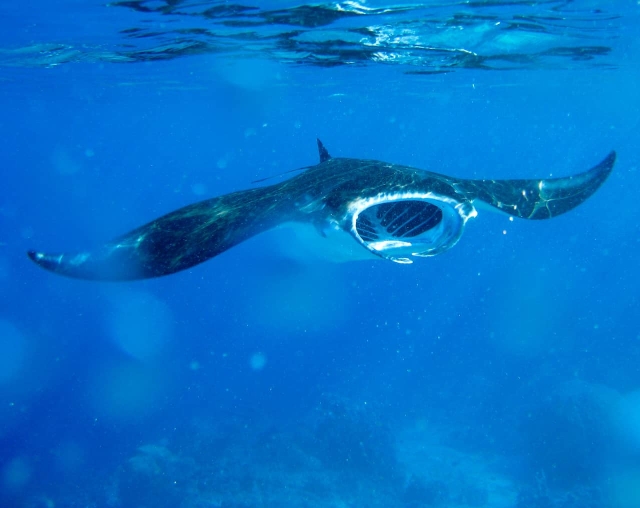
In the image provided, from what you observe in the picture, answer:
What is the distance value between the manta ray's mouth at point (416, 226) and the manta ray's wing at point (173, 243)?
38.7 inches

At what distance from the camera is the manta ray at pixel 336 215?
13.0 ft

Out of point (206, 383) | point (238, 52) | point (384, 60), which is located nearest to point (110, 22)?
point (238, 52)

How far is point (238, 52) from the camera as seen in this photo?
52.7 ft

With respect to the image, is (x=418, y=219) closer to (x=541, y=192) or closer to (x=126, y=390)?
(x=541, y=192)

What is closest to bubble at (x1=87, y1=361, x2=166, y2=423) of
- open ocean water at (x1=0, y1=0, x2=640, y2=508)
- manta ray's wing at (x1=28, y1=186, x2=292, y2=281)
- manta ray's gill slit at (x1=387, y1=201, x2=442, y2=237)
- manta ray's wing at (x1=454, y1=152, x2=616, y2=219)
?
Answer: open ocean water at (x1=0, y1=0, x2=640, y2=508)

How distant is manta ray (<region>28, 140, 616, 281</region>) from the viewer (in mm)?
3963

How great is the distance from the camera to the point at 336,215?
4.53 meters

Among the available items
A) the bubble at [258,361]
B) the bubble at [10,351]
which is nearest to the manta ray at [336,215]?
the bubble at [258,361]

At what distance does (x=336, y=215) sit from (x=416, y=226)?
241 cm

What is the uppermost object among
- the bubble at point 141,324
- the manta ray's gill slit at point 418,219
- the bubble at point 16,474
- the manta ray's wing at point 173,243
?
the manta ray's wing at point 173,243

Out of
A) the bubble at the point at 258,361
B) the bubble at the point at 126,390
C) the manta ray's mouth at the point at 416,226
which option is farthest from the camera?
the bubble at the point at 258,361

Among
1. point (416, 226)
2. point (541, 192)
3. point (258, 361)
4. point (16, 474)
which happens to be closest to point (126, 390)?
point (16, 474)

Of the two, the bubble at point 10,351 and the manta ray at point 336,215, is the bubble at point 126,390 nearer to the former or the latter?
the bubble at point 10,351

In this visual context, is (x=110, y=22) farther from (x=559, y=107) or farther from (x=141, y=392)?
(x=559, y=107)
